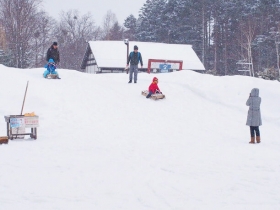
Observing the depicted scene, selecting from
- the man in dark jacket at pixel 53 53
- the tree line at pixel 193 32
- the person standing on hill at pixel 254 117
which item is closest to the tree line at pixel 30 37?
the tree line at pixel 193 32

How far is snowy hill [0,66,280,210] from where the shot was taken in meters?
6.10

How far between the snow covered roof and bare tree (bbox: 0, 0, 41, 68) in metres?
7.80

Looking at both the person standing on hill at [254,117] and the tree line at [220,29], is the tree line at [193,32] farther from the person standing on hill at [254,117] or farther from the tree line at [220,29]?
the person standing on hill at [254,117]

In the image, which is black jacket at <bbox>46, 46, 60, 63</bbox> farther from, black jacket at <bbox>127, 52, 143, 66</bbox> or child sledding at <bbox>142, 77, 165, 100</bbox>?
child sledding at <bbox>142, 77, 165, 100</bbox>

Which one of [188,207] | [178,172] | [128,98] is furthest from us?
[128,98]

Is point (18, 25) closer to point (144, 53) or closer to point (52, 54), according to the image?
point (144, 53)

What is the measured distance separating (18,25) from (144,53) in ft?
43.7

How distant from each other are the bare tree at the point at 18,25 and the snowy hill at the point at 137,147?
2228 cm

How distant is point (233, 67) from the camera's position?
50781mm

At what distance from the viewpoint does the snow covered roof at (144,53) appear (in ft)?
119

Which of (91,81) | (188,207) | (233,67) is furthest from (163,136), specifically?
(233,67)

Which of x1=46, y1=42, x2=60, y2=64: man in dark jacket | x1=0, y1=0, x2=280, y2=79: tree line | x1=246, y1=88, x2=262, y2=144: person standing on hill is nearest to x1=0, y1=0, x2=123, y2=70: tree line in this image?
x1=0, y1=0, x2=280, y2=79: tree line

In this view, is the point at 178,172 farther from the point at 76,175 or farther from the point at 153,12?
the point at 153,12

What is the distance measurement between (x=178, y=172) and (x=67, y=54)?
178 feet
